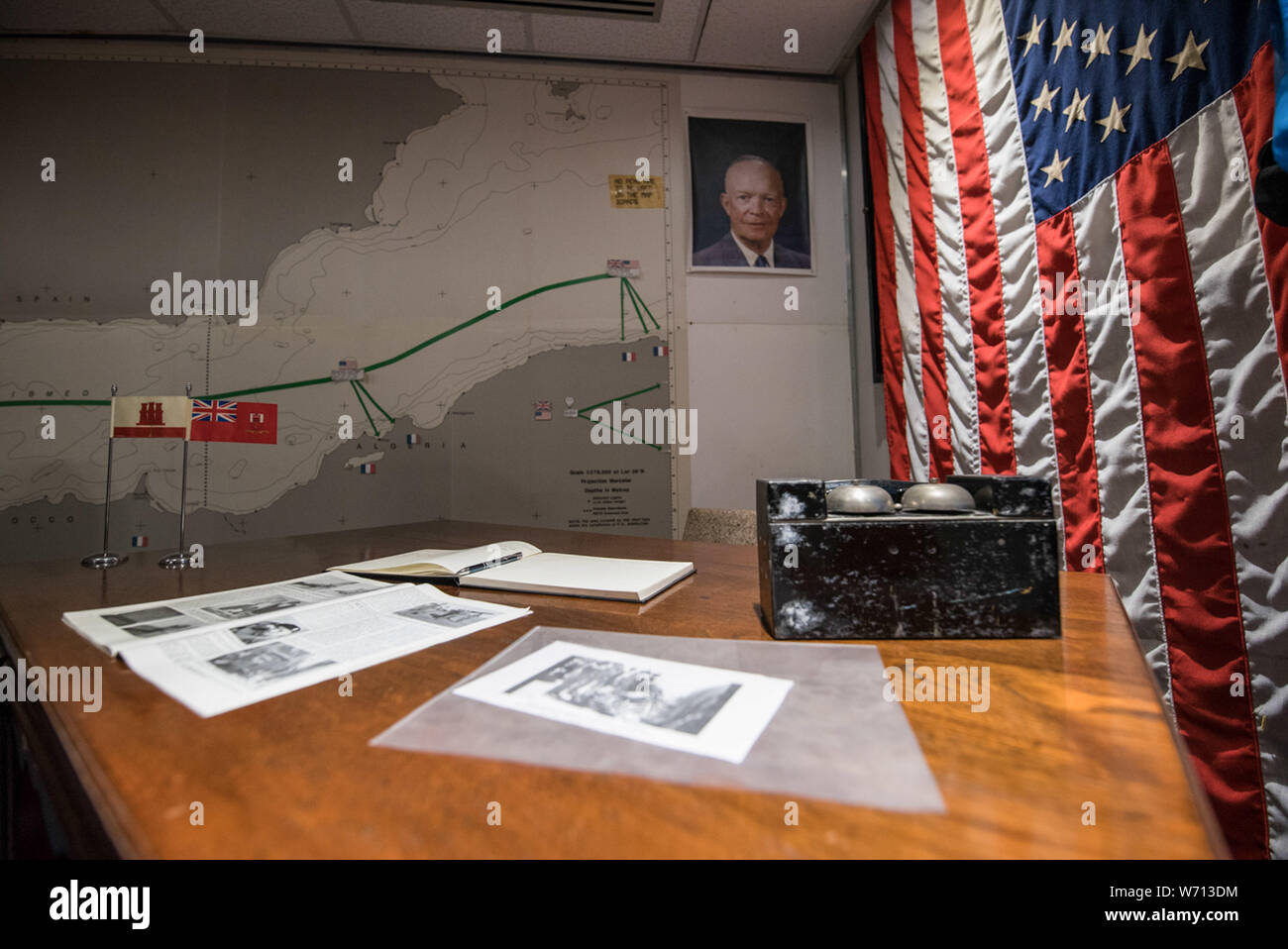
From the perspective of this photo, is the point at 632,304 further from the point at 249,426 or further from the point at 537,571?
the point at 537,571

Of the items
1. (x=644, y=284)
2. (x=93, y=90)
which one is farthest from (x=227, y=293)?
(x=644, y=284)

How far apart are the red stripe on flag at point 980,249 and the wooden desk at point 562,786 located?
4.16 feet

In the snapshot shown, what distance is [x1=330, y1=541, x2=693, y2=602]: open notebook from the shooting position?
80cm

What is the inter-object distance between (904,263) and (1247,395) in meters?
1.27

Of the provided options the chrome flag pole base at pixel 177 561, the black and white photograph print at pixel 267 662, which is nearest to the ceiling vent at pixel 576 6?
the chrome flag pole base at pixel 177 561

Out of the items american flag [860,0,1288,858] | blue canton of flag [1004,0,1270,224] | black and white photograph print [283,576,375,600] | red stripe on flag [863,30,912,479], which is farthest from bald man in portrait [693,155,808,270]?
black and white photograph print [283,576,375,600]

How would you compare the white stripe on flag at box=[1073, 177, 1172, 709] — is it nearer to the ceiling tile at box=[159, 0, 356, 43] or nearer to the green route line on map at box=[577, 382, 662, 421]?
the green route line on map at box=[577, 382, 662, 421]

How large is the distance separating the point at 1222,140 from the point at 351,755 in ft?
5.21

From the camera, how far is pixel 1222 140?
3.47ft

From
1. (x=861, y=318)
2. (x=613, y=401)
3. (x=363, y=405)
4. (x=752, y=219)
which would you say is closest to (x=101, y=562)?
(x=363, y=405)

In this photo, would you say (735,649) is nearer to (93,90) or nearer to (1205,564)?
(1205,564)

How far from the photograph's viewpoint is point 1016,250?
5.22ft

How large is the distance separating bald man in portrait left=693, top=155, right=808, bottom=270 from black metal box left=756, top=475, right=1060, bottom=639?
217cm

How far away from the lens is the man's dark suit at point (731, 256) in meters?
2.55
